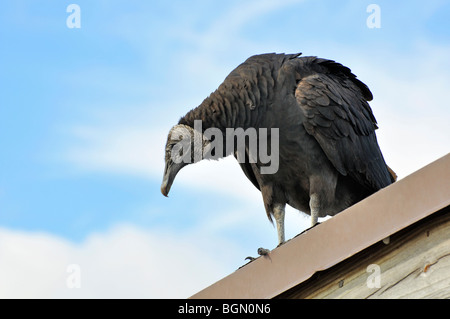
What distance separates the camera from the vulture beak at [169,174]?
4402mm

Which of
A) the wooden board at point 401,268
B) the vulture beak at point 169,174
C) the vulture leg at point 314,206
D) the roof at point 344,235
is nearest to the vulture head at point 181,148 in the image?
the vulture beak at point 169,174

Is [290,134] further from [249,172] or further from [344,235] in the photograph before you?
[344,235]

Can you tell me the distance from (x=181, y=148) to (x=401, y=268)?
235cm

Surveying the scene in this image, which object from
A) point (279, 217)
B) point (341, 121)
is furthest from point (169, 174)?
point (341, 121)

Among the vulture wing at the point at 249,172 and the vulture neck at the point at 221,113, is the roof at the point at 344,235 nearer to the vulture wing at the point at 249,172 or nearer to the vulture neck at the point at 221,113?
the vulture neck at the point at 221,113

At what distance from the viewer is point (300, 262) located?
2.52m

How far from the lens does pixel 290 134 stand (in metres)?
4.32

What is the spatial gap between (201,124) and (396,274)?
224cm

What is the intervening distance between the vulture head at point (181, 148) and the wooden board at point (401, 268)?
2.08 meters
